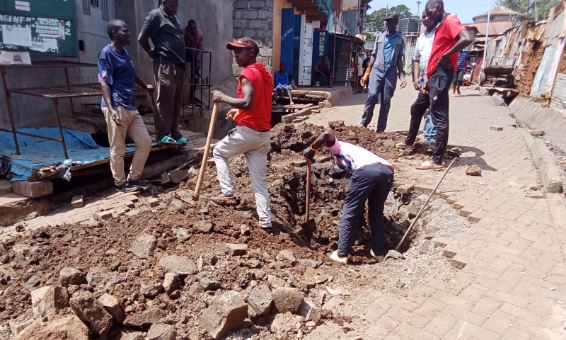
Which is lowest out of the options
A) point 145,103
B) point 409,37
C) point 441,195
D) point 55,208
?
point 55,208

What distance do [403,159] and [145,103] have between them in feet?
15.5

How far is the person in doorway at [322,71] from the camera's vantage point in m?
16.0

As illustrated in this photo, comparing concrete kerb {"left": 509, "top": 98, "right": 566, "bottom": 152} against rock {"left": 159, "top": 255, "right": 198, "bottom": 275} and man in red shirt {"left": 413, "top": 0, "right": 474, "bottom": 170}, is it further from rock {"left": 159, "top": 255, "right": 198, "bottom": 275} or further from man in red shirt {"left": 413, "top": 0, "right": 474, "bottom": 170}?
rock {"left": 159, "top": 255, "right": 198, "bottom": 275}

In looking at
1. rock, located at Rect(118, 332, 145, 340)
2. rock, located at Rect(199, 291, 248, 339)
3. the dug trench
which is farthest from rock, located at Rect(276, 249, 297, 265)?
rock, located at Rect(118, 332, 145, 340)

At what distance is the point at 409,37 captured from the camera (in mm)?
36906

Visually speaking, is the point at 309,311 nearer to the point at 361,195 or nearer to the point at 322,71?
the point at 361,195

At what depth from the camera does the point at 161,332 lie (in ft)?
7.92

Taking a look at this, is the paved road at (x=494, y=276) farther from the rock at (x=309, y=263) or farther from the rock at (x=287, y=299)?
the rock at (x=309, y=263)

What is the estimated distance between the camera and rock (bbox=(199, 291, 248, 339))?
2.42 m

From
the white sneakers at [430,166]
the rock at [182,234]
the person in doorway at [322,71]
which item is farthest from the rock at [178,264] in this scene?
the person in doorway at [322,71]

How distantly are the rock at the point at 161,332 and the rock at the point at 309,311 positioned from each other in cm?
83

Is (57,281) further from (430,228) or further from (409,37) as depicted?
(409,37)

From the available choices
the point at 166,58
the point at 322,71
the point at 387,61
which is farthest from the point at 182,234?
the point at 322,71

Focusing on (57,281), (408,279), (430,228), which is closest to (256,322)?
(408,279)
